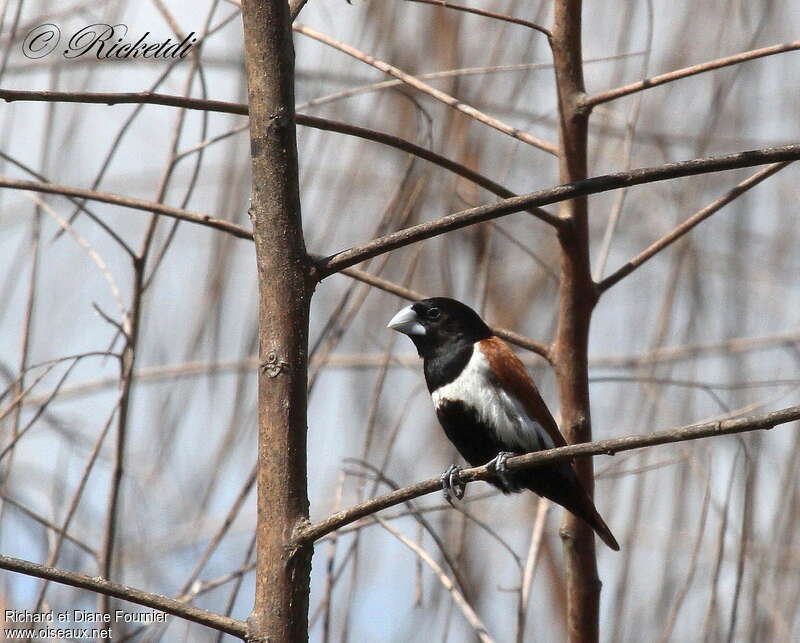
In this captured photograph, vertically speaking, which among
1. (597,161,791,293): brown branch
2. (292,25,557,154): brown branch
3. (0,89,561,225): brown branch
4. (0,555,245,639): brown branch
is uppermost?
(292,25,557,154): brown branch

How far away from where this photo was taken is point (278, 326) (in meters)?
1.18

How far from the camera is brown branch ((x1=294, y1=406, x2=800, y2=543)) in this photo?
0.90m

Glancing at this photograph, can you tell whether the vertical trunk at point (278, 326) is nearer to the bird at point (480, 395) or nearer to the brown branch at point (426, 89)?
the brown branch at point (426, 89)

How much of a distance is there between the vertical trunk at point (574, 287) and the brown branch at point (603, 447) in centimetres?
70

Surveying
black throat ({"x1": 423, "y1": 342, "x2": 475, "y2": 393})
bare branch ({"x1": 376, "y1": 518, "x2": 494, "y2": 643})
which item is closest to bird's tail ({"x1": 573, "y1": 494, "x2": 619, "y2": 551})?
bare branch ({"x1": 376, "y1": 518, "x2": 494, "y2": 643})

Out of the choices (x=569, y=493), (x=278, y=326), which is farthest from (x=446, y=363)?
(x=278, y=326)

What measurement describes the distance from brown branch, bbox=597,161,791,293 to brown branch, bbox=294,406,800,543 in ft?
2.38

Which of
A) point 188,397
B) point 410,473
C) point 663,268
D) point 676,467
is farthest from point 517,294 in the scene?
point 188,397

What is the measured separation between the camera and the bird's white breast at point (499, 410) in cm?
245

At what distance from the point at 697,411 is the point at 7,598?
1.86m

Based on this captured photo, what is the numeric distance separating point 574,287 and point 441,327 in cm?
95

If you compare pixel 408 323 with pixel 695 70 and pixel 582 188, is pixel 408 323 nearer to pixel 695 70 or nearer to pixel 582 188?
pixel 695 70

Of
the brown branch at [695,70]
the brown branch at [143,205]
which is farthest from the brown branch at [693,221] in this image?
the brown branch at [143,205]

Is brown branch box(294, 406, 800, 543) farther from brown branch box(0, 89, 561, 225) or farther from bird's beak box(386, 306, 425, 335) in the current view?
bird's beak box(386, 306, 425, 335)
